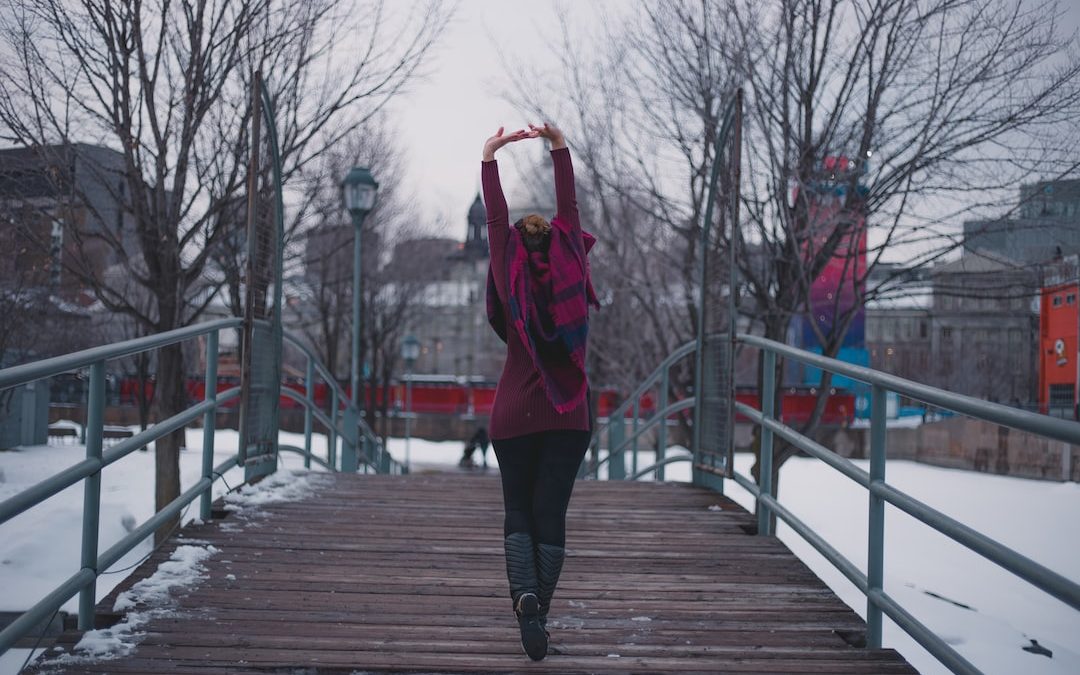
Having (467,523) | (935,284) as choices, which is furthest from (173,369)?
(935,284)

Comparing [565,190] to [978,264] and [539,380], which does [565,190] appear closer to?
[539,380]

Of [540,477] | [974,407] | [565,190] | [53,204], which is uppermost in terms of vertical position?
[53,204]

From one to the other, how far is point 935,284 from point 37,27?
846cm

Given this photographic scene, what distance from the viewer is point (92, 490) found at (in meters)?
3.60

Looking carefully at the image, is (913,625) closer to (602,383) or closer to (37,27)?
(37,27)

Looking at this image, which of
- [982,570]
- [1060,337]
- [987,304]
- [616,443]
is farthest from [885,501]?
[616,443]

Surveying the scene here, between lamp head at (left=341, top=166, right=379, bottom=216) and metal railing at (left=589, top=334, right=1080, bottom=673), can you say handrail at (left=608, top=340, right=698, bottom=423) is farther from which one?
lamp head at (left=341, top=166, right=379, bottom=216)

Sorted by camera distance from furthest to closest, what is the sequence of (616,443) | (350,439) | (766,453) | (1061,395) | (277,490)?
1. (616,443)
2. (350,439)
3. (1061,395)
4. (277,490)
5. (766,453)

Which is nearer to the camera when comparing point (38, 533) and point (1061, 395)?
point (38, 533)

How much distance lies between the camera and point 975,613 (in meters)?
6.75

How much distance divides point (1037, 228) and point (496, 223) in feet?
20.6

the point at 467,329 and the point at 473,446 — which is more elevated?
the point at 467,329

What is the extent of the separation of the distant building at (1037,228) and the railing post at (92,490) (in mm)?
7138

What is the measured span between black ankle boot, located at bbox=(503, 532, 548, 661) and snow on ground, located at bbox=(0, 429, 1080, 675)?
169 cm
